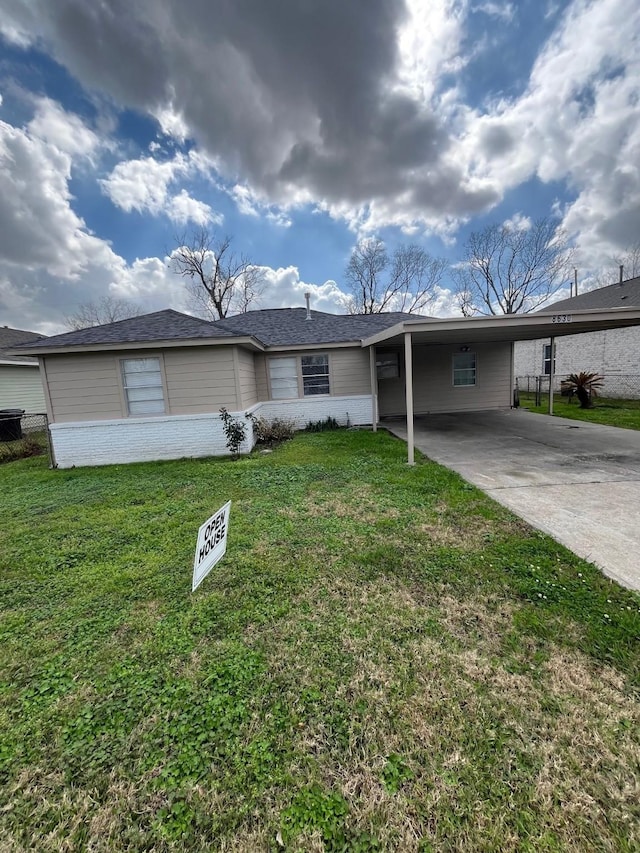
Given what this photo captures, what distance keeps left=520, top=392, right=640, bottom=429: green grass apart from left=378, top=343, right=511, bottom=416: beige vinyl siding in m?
1.58

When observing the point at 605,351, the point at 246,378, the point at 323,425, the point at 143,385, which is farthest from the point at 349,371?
the point at 605,351

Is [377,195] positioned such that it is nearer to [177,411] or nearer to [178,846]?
[177,411]

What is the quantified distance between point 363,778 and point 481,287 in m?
31.8

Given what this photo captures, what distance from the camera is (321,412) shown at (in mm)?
11234

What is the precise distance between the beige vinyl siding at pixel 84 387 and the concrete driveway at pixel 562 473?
6979 millimetres

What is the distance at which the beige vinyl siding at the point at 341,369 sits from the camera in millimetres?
11070

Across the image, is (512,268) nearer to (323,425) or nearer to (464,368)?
(464,368)

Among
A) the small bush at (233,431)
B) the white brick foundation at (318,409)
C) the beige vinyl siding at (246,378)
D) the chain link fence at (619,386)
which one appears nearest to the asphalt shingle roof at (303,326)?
the beige vinyl siding at (246,378)

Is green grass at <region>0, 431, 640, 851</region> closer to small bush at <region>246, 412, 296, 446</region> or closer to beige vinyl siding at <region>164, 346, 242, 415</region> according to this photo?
beige vinyl siding at <region>164, 346, 242, 415</region>

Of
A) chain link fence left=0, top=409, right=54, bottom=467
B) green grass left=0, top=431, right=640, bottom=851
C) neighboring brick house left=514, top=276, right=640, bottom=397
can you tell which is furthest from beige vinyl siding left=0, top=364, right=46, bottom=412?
neighboring brick house left=514, top=276, right=640, bottom=397

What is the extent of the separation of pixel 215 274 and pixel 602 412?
25.6 metres

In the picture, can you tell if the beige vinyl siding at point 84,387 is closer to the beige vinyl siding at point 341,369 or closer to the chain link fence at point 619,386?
the beige vinyl siding at point 341,369

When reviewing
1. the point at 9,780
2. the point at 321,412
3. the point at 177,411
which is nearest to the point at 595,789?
the point at 9,780

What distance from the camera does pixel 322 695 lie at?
196 centimetres
